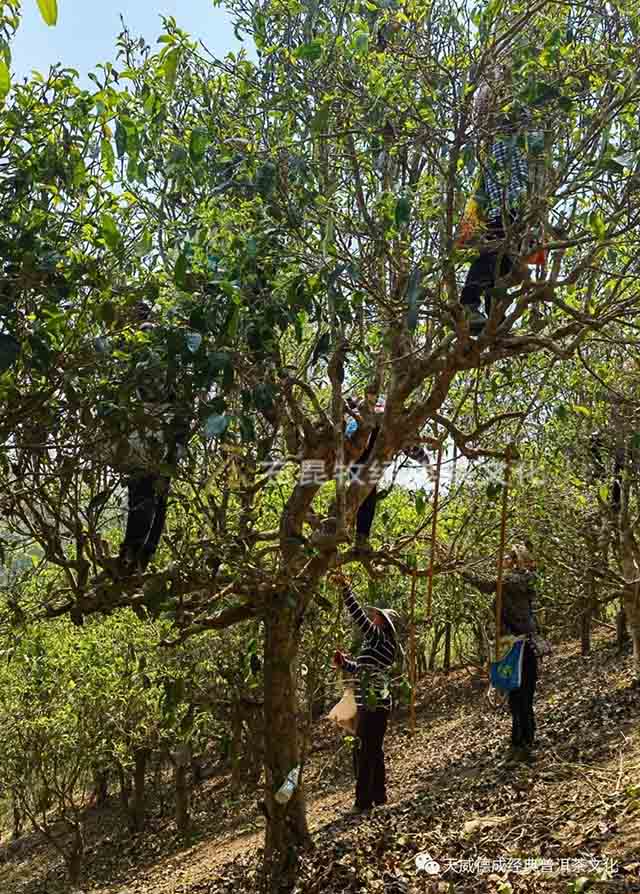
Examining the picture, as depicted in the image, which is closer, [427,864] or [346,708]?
[427,864]

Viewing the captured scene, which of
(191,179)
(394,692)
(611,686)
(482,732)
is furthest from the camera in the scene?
(482,732)

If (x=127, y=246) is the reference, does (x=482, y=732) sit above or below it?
below

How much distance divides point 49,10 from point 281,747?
532cm

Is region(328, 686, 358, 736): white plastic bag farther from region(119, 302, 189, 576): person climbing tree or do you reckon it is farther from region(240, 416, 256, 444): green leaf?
region(240, 416, 256, 444): green leaf

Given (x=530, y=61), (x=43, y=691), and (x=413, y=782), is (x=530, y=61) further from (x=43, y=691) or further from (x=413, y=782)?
(x=43, y=691)

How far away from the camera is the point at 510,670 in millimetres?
8484

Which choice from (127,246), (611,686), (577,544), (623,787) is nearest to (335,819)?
(623,787)

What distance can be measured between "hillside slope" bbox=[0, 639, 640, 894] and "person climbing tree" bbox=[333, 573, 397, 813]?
→ 335 millimetres

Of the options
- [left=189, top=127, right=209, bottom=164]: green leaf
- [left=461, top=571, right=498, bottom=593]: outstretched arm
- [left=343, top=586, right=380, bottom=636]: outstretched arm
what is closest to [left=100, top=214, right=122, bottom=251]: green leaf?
[left=189, top=127, right=209, bottom=164]: green leaf

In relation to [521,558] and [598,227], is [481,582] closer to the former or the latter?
[521,558]

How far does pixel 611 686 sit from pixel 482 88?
32.2ft

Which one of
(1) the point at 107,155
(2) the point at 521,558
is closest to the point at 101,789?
(2) the point at 521,558

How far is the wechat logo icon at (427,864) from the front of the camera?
17.8 ft

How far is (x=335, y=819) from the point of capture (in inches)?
360
